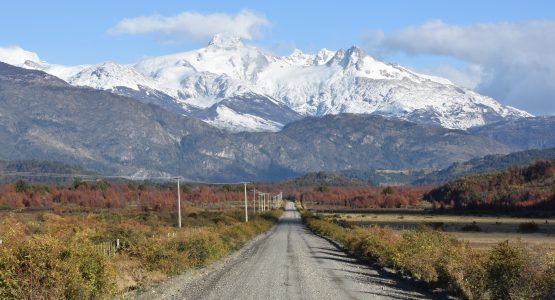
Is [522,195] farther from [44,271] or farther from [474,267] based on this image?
[44,271]

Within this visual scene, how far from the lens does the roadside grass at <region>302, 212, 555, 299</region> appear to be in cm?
2380

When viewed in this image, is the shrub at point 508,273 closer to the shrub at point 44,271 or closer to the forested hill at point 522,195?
the shrub at point 44,271

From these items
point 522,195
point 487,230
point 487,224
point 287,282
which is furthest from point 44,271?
point 522,195

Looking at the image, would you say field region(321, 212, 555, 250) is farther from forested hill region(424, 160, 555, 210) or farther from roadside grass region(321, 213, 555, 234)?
forested hill region(424, 160, 555, 210)

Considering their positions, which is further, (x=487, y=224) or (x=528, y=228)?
(x=487, y=224)

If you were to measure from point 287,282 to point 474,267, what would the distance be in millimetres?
8528

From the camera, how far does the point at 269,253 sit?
54094mm

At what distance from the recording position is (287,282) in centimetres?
3288

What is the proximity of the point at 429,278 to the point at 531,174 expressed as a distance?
175 meters

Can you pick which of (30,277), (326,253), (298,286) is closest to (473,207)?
(326,253)

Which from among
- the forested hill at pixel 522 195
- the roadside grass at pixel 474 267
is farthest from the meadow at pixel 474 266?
the forested hill at pixel 522 195

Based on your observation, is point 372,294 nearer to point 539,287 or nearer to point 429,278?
point 429,278

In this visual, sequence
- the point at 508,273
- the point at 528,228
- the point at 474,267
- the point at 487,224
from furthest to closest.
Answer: the point at 487,224 → the point at 528,228 → the point at 474,267 → the point at 508,273

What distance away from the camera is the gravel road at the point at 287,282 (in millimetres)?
28453
